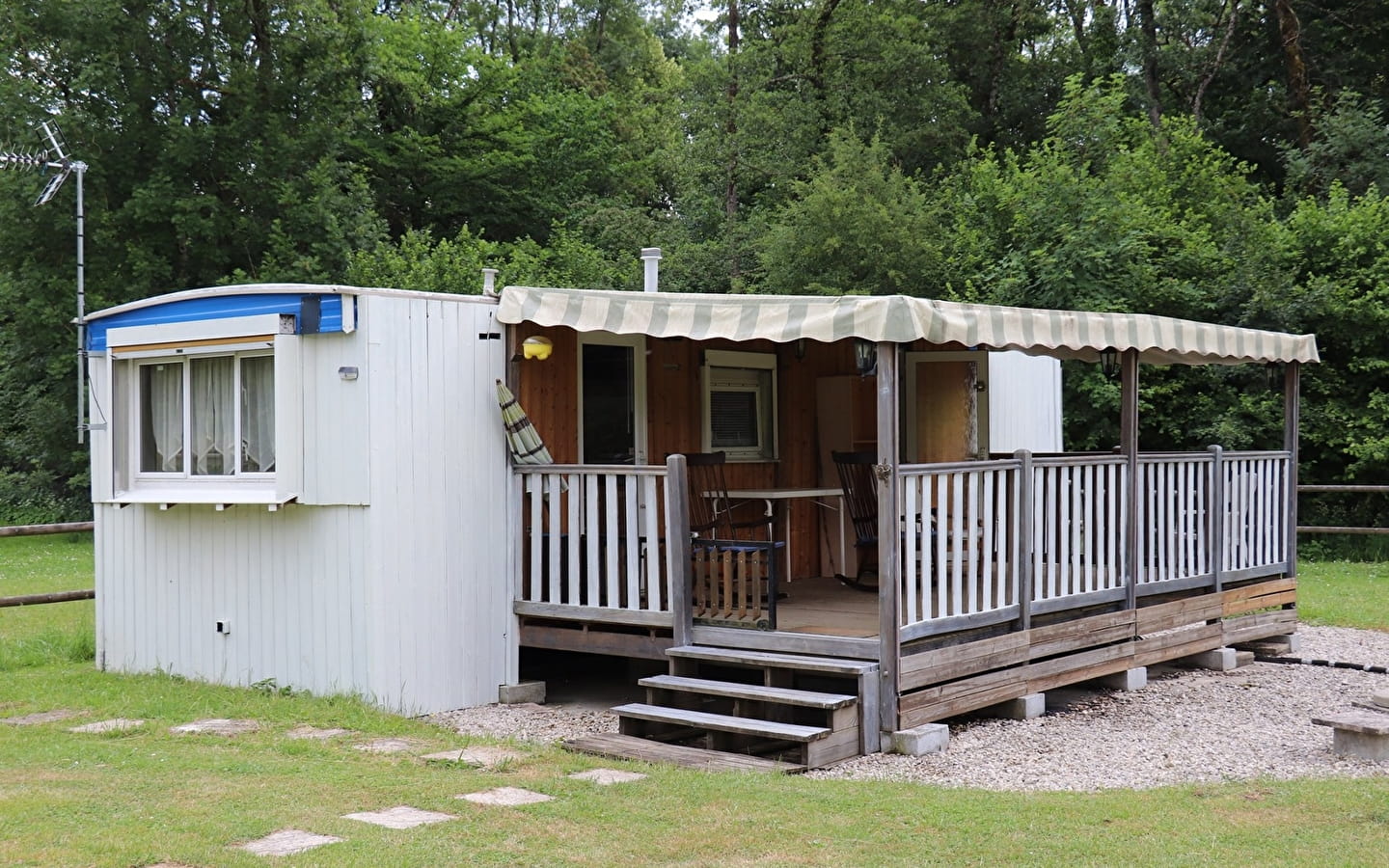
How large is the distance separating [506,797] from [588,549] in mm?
2447

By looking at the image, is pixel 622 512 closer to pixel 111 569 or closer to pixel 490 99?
pixel 111 569

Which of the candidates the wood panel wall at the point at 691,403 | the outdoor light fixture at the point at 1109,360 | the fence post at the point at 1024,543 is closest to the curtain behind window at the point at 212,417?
the wood panel wall at the point at 691,403

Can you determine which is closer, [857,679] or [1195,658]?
[857,679]

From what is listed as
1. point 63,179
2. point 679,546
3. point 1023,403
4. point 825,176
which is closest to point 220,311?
point 679,546

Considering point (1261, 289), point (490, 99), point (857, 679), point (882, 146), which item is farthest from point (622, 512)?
point (490, 99)

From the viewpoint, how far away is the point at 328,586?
752 cm

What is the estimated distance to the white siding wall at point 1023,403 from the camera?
1168 centimetres

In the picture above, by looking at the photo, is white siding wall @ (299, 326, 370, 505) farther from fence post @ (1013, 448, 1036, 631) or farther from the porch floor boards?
fence post @ (1013, 448, 1036, 631)

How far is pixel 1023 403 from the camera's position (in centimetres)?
1210

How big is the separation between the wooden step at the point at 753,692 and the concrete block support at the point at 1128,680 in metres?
2.54

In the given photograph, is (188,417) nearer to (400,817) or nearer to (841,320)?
(400,817)

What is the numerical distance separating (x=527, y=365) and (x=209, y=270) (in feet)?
46.9

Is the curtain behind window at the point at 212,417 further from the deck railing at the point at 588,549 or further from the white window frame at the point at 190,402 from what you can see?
the deck railing at the point at 588,549

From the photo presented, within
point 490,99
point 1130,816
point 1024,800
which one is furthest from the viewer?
point 490,99
